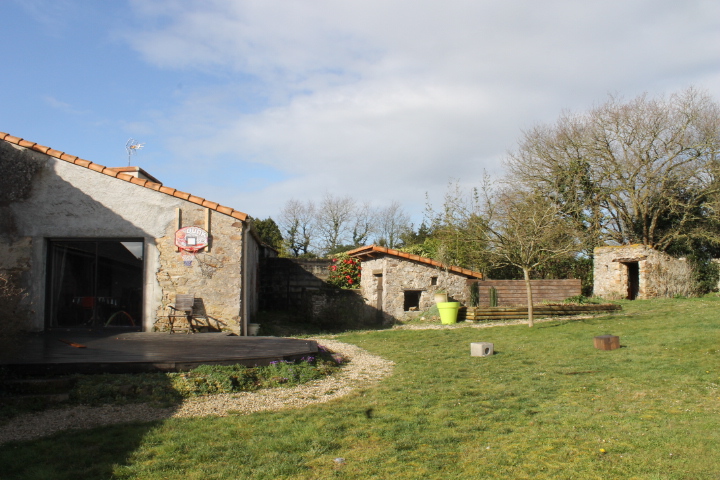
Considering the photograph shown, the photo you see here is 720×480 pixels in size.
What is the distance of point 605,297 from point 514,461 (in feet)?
61.4

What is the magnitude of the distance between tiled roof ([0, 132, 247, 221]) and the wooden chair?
6.43 ft

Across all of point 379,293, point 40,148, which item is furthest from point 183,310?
point 379,293

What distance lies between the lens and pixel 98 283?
11969 millimetres

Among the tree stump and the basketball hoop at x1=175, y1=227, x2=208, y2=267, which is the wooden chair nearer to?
the basketball hoop at x1=175, y1=227, x2=208, y2=267

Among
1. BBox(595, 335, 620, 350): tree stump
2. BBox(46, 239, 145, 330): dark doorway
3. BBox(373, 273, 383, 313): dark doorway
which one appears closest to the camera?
BBox(595, 335, 620, 350): tree stump

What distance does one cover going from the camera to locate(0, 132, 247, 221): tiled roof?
1156cm

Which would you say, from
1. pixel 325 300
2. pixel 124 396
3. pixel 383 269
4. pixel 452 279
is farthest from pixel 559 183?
pixel 124 396

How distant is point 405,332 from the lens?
1427cm

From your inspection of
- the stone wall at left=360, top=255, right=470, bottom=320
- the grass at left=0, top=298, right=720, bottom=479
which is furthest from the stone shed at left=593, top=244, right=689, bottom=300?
Answer: the grass at left=0, top=298, right=720, bottom=479

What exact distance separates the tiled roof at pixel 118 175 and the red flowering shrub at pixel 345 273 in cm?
772

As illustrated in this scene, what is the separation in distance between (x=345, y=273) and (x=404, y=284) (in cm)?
264

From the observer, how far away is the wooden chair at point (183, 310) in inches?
451

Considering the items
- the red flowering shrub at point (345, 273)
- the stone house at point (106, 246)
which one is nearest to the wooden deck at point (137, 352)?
the stone house at point (106, 246)

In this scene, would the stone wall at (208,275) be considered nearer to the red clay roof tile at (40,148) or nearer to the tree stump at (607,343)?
the red clay roof tile at (40,148)
